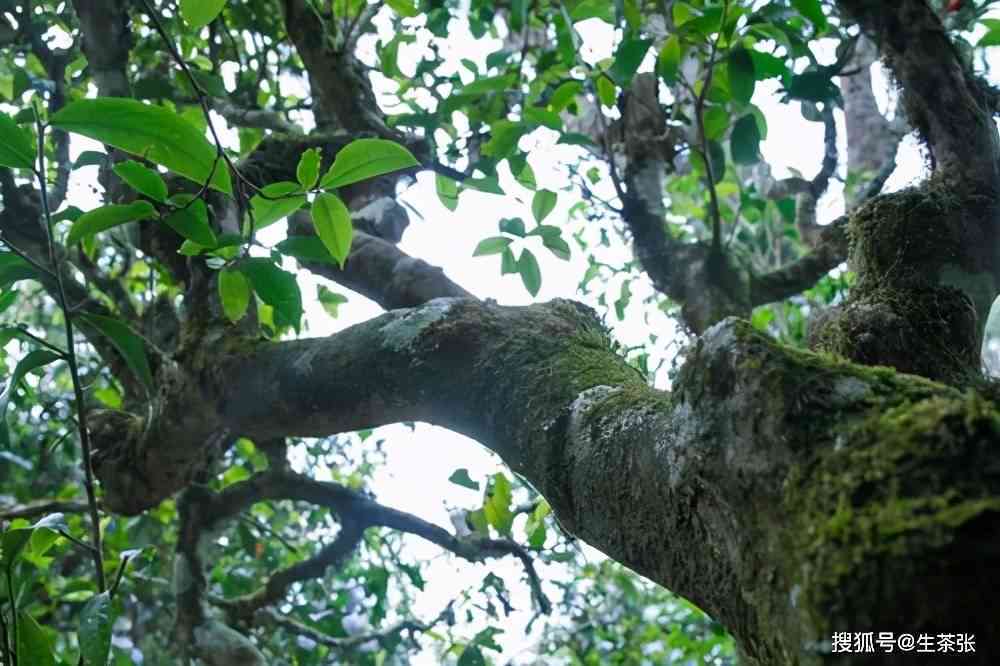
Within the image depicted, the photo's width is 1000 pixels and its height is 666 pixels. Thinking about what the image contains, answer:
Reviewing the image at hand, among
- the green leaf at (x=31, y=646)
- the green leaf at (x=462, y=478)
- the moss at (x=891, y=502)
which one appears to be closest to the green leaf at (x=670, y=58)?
the green leaf at (x=462, y=478)

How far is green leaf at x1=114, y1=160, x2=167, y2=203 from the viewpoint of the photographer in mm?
1005

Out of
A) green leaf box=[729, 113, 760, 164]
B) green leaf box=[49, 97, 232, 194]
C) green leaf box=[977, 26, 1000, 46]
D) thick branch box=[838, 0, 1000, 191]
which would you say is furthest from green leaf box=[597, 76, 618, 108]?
green leaf box=[49, 97, 232, 194]

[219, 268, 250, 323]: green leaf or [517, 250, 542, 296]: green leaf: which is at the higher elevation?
[517, 250, 542, 296]: green leaf

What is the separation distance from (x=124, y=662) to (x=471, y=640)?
0.66 meters

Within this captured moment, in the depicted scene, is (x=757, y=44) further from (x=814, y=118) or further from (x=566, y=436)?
(x=566, y=436)

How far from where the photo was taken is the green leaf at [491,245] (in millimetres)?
1660

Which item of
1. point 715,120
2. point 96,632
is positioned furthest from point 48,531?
point 715,120

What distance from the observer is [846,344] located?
106cm

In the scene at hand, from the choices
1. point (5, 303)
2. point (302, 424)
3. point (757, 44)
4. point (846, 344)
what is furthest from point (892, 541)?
point (757, 44)

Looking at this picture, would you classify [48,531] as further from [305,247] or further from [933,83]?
[933,83]

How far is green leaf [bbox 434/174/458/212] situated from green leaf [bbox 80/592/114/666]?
3.41 ft

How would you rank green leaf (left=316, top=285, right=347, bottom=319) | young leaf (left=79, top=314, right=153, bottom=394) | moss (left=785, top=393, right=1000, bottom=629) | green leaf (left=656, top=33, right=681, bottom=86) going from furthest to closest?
green leaf (left=316, top=285, right=347, bottom=319), green leaf (left=656, top=33, right=681, bottom=86), young leaf (left=79, top=314, right=153, bottom=394), moss (left=785, top=393, right=1000, bottom=629)

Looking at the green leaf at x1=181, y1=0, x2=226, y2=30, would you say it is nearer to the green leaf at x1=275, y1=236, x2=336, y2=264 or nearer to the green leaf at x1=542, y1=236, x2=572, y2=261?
the green leaf at x1=275, y1=236, x2=336, y2=264

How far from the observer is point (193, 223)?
1076 mm
